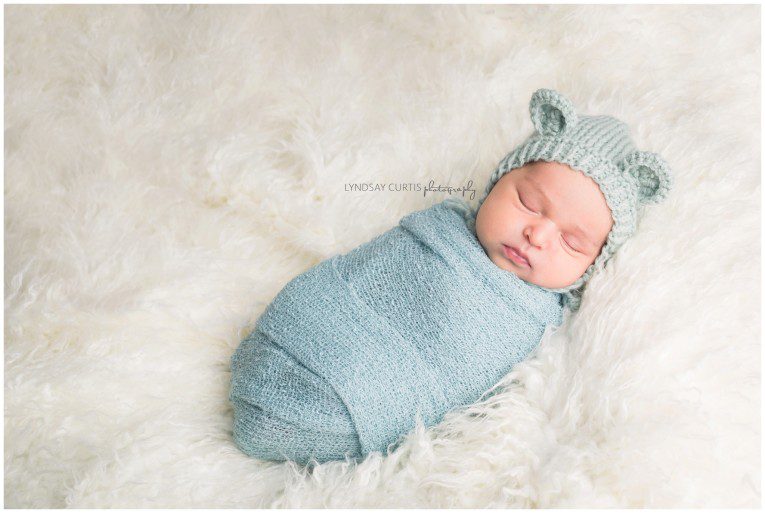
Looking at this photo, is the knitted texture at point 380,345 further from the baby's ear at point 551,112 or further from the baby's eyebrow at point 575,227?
the baby's ear at point 551,112

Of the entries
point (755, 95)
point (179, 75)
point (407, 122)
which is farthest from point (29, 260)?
point (755, 95)

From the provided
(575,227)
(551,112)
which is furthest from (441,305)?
(551,112)

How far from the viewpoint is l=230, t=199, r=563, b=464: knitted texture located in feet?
3.49

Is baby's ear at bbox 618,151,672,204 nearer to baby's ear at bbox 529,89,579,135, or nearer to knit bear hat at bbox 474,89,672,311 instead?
knit bear hat at bbox 474,89,672,311

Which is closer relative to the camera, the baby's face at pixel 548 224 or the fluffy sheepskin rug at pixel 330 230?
the fluffy sheepskin rug at pixel 330 230

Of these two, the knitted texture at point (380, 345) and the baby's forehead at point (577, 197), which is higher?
the baby's forehead at point (577, 197)

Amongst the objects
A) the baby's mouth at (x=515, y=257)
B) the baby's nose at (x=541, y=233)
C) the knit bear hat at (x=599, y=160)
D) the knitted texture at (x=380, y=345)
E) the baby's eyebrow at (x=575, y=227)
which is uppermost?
the knit bear hat at (x=599, y=160)

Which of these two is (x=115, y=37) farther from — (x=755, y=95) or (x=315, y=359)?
(x=755, y=95)

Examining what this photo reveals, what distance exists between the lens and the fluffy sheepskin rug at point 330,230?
0.99 metres

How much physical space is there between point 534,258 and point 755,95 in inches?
22.1

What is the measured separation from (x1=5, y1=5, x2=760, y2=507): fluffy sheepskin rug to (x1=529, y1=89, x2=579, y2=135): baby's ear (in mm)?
187

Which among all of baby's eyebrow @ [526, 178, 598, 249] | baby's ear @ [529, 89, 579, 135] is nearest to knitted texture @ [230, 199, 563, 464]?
baby's eyebrow @ [526, 178, 598, 249]

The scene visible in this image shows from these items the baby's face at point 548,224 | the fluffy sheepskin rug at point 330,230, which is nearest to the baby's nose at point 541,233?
the baby's face at point 548,224

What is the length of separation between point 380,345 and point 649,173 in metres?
0.51
